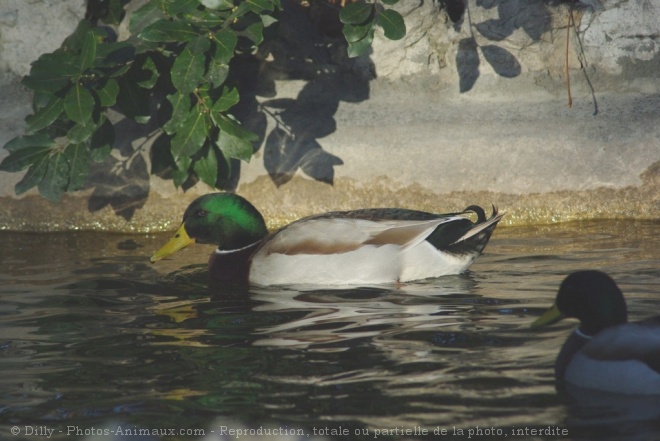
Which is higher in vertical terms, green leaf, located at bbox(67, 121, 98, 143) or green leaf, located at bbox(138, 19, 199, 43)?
green leaf, located at bbox(138, 19, 199, 43)

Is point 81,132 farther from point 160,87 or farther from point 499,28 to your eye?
point 499,28

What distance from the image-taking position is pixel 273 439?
12.6 ft

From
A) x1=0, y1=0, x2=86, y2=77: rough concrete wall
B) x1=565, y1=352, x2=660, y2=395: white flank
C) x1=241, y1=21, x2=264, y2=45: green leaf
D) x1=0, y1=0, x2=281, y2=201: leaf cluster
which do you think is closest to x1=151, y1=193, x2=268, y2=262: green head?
x1=0, y1=0, x2=281, y2=201: leaf cluster

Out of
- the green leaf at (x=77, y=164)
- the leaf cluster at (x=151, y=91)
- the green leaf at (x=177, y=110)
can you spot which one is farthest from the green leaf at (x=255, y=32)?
the green leaf at (x=77, y=164)

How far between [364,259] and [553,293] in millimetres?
1262

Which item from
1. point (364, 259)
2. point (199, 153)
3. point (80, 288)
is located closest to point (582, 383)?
point (364, 259)

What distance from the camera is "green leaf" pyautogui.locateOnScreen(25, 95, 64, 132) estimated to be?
725 centimetres

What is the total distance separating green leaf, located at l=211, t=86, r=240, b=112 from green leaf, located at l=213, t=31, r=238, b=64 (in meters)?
0.46

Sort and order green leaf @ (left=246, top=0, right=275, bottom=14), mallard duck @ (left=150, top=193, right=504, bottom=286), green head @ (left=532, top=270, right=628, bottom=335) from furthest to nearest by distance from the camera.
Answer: green leaf @ (left=246, top=0, right=275, bottom=14) → mallard duck @ (left=150, top=193, right=504, bottom=286) → green head @ (left=532, top=270, right=628, bottom=335)

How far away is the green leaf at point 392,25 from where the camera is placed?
23.2 ft

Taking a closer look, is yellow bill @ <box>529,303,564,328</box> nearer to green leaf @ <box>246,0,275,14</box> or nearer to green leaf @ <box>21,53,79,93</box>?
green leaf @ <box>246,0,275,14</box>

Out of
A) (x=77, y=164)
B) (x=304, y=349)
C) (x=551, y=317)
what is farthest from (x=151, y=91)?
(x=551, y=317)

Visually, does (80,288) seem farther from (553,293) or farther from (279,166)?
(553,293)

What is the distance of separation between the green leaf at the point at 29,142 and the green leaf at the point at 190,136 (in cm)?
84
